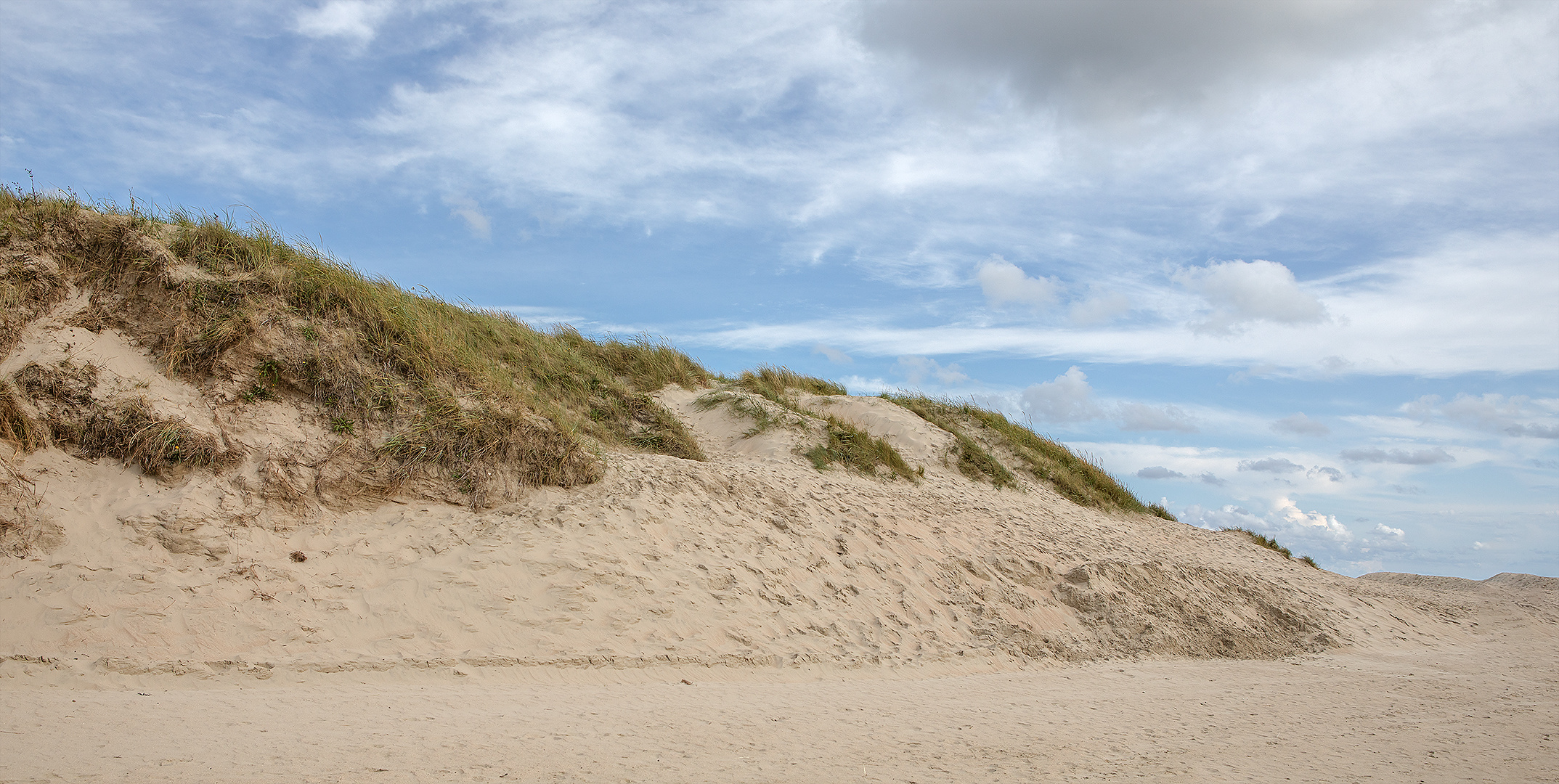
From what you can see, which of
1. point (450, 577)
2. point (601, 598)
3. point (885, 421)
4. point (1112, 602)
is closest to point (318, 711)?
point (450, 577)

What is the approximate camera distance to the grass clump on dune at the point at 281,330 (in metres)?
7.94

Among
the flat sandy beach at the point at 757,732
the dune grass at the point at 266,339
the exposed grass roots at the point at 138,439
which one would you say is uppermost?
the dune grass at the point at 266,339

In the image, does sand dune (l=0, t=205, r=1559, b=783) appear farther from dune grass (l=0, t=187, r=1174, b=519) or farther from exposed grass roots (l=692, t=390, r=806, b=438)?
exposed grass roots (l=692, t=390, r=806, b=438)

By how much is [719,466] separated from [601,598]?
3558mm

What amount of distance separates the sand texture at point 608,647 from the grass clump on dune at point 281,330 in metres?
0.26

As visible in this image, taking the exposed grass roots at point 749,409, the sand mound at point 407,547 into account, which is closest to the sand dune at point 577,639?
the sand mound at point 407,547

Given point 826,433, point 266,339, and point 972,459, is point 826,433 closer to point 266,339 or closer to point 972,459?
point 972,459

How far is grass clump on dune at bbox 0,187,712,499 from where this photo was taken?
7.94 meters

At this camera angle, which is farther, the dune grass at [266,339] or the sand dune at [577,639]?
the dune grass at [266,339]

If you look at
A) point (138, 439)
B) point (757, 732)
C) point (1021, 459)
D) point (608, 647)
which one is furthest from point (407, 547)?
point (1021, 459)

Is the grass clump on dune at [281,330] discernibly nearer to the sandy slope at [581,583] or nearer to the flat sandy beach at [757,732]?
the sandy slope at [581,583]

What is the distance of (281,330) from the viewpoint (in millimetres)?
8336

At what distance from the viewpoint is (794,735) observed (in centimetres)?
564

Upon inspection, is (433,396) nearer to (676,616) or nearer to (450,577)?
(450,577)
